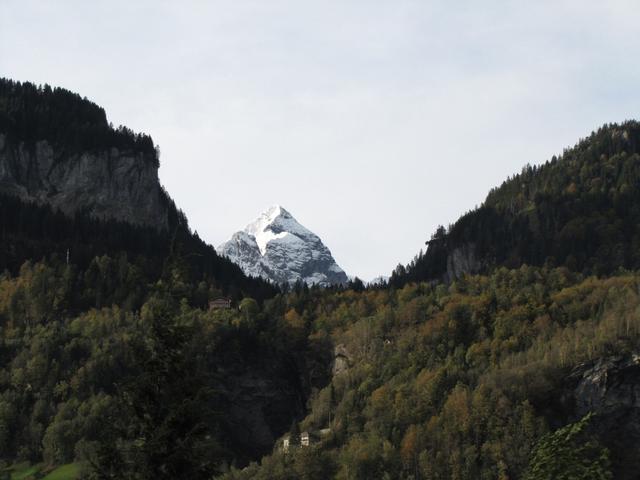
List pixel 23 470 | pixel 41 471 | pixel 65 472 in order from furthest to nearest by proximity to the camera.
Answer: pixel 23 470, pixel 41 471, pixel 65 472

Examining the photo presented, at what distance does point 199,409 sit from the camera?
35031 mm

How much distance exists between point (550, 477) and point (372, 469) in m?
169

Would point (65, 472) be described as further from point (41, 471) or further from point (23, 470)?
point (23, 470)

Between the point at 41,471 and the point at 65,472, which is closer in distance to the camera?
the point at 65,472

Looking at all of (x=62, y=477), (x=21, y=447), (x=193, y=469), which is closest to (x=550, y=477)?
(x=193, y=469)

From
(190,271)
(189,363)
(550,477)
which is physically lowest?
(550,477)

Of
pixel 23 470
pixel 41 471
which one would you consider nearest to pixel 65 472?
pixel 41 471

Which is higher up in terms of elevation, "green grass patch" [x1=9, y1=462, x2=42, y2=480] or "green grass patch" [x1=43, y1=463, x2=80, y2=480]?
"green grass patch" [x1=9, y1=462, x2=42, y2=480]

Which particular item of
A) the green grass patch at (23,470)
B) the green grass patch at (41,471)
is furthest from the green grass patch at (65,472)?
the green grass patch at (23,470)

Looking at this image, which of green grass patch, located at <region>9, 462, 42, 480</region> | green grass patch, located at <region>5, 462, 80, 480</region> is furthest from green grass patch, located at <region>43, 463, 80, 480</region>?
green grass patch, located at <region>9, 462, 42, 480</region>

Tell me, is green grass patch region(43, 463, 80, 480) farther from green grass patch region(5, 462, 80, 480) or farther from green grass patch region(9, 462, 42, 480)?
green grass patch region(9, 462, 42, 480)

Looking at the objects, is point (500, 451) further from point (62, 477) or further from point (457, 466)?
point (62, 477)

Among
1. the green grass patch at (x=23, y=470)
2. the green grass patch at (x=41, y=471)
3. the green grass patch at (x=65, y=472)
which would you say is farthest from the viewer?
the green grass patch at (x=23, y=470)

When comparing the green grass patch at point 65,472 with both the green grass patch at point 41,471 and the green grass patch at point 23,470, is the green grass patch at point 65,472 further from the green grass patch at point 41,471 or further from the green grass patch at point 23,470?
the green grass patch at point 23,470
